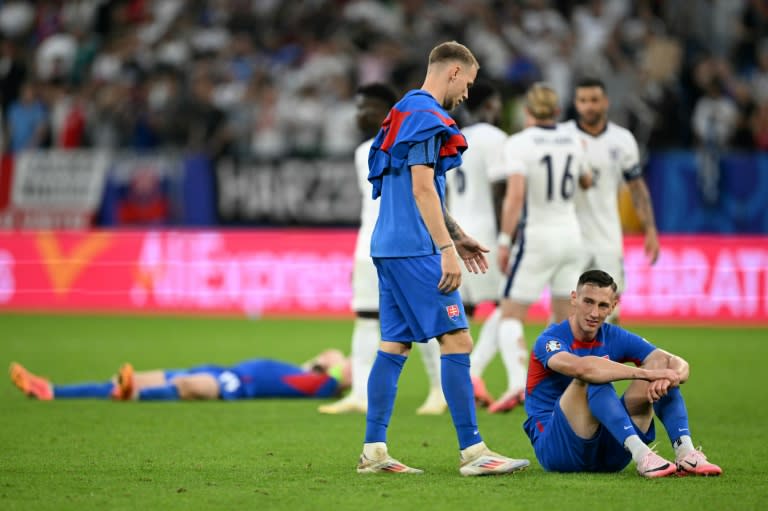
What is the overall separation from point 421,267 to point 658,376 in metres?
1.39

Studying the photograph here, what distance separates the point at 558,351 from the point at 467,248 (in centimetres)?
77

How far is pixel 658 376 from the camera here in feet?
23.3

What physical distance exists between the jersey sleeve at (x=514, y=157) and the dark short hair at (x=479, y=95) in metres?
0.66

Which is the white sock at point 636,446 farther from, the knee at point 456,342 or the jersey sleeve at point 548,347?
the knee at point 456,342

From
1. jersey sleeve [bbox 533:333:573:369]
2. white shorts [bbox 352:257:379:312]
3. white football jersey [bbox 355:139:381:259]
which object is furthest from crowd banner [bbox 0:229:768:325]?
jersey sleeve [bbox 533:333:573:369]

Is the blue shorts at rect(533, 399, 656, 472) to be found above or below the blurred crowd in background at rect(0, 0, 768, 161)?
below

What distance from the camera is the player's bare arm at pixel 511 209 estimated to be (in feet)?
34.5

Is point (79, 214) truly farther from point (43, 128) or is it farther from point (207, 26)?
point (207, 26)

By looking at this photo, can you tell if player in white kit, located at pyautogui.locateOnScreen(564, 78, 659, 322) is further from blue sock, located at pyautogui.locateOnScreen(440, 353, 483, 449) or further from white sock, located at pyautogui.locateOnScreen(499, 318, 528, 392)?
blue sock, located at pyautogui.locateOnScreen(440, 353, 483, 449)

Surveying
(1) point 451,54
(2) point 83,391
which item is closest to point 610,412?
(1) point 451,54

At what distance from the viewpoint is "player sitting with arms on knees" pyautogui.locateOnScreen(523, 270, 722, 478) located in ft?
23.3

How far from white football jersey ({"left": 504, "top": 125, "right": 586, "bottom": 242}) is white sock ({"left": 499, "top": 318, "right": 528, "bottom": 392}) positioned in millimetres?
745

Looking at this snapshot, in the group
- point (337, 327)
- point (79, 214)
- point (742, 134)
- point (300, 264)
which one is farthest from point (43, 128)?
point (742, 134)

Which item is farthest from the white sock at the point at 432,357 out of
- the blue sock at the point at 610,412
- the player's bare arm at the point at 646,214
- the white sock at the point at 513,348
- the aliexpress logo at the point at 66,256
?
the aliexpress logo at the point at 66,256
